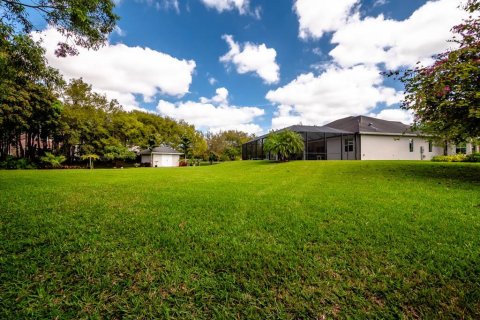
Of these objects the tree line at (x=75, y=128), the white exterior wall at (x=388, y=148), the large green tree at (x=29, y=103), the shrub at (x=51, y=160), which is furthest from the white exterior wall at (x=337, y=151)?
the shrub at (x=51, y=160)

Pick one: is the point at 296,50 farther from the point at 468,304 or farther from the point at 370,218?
the point at 468,304

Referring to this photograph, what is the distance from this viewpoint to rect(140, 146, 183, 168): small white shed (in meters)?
31.0

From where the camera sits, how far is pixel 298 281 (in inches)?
83.2

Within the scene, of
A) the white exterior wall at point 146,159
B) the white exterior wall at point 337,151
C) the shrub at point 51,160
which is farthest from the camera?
the white exterior wall at point 146,159

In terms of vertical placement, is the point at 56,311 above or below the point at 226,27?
below

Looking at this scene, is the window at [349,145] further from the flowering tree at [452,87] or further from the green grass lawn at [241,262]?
the green grass lawn at [241,262]

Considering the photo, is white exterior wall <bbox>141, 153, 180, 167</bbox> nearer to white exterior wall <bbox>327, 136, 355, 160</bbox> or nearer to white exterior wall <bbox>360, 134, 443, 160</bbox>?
white exterior wall <bbox>327, 136, 355, 160</bbox>

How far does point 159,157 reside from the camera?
103ft

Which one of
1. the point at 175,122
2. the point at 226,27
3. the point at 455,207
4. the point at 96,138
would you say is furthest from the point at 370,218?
the point at 175,122

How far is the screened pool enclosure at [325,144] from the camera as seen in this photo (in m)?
19.2

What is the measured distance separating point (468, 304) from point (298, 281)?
139cm

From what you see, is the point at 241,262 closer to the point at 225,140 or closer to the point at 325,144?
the point at 325,144

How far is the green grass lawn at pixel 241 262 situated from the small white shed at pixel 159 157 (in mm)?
27692

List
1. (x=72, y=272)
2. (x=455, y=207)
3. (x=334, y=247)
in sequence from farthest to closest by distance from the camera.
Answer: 1. (x=455, y=207)
2. (x=334, y=247)
3. (x=72, y=272)
